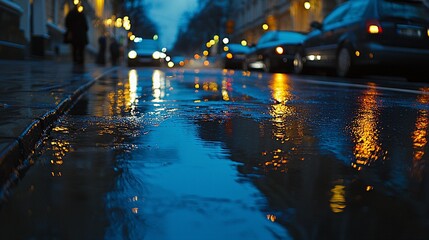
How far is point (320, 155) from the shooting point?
11.8 feet

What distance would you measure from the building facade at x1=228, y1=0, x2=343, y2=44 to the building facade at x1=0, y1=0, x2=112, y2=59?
593 inches

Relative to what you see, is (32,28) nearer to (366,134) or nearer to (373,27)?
(373,27)

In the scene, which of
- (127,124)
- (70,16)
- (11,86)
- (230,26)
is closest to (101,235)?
(127,124)

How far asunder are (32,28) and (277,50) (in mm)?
10365

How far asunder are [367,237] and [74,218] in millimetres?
1228

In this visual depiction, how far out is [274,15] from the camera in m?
47.5

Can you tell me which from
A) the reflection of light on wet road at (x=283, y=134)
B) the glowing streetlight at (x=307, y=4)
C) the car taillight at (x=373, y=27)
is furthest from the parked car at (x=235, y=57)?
the reflection of light on wet road at (x=283, y=134)

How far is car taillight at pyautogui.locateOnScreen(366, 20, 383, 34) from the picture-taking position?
36.4ft

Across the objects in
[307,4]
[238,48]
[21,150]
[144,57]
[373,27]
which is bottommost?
[21,150]

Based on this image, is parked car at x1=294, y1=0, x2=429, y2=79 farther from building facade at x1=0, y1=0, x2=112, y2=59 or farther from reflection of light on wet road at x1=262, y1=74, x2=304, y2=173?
building facade at x1=0, y1=0, x2=112, y2=59

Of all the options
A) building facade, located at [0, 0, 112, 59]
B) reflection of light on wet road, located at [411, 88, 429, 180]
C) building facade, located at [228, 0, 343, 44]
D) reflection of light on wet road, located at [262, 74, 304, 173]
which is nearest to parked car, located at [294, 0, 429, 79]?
reflection of light on wet road, located at [262, 74, 304, 173]

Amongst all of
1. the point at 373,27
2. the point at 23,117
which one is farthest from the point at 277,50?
the point at 23,117

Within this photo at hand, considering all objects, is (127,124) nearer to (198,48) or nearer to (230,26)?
(230,26)

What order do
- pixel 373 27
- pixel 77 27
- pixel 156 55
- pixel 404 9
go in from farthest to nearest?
pixel 156 55, pixel 77 27, pixel 404 9, pixel 373 27
